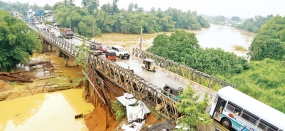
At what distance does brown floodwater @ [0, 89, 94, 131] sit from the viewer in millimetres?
19922

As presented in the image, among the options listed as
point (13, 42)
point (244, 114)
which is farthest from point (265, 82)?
point (13, 42)

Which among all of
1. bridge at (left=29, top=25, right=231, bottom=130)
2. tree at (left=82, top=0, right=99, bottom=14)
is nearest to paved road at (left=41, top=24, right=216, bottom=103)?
bridge at (left=29, top=25, right=231, bottom=130)

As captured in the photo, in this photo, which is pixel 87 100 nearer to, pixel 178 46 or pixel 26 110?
pixel 26 110

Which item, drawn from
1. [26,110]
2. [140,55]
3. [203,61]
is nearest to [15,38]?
[26,110]

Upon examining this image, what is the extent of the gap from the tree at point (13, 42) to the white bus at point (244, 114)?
91.5 feet

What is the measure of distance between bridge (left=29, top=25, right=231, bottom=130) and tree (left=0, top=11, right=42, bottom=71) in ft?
44.2

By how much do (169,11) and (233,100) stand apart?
4811 inches

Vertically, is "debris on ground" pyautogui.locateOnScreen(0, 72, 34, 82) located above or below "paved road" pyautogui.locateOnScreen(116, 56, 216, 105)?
below

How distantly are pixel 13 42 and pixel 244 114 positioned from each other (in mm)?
29948

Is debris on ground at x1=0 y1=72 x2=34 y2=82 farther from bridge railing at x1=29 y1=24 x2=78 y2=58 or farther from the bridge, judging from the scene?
the bridge

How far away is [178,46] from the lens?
32375 millimetres

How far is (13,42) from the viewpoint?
29500mm

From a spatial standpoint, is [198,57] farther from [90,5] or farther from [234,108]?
[90,5]

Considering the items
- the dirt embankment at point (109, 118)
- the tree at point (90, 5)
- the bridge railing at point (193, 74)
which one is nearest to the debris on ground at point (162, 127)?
the dirt embankment at point (109, 118)
